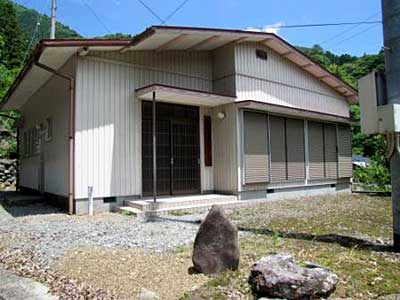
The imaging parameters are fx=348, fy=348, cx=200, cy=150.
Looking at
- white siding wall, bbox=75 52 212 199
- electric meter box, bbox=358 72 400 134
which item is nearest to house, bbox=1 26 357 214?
white siding wall, bbox=75 52 212 199

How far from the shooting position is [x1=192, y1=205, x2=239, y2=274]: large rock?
368 cm

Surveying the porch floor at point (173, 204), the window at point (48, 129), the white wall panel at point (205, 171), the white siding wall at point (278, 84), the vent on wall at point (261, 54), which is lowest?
the porch floor at point (173, 204)

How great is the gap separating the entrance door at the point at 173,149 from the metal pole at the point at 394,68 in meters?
6.08

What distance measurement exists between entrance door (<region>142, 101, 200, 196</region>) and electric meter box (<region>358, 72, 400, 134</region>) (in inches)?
229

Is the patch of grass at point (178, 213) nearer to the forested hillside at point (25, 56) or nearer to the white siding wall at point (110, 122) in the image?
the white siding wall at point (110, 122)

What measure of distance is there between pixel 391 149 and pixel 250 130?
19.2 feet

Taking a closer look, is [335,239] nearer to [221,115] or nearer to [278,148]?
[221,115]

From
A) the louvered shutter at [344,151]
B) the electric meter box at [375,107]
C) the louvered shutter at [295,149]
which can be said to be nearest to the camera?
the electric meter box at [375,107]

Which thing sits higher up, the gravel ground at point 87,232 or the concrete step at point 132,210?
the concrete step at point 132,210

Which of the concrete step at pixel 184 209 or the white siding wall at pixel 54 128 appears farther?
the white siding wall at pixel 54 128

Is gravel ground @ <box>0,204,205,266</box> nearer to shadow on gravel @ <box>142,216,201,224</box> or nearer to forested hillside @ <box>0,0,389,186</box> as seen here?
shadow on gravel @ <box>142,216,201,224</box>

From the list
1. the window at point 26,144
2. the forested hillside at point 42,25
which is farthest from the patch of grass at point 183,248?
the forested hillside at point 42,25

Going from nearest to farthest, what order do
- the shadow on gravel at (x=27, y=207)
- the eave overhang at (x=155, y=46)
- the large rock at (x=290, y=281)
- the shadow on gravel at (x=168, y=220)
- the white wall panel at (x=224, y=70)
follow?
the large rock at (x=290, y=281)
the shadow on gravel at (x=168, y=220)
the eave overhang at (x=155, y=46)
the shadow on gravel at (x=27, y=207)
the white wall panel at (x=224, y=70)

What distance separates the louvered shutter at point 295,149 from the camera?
448 inches
